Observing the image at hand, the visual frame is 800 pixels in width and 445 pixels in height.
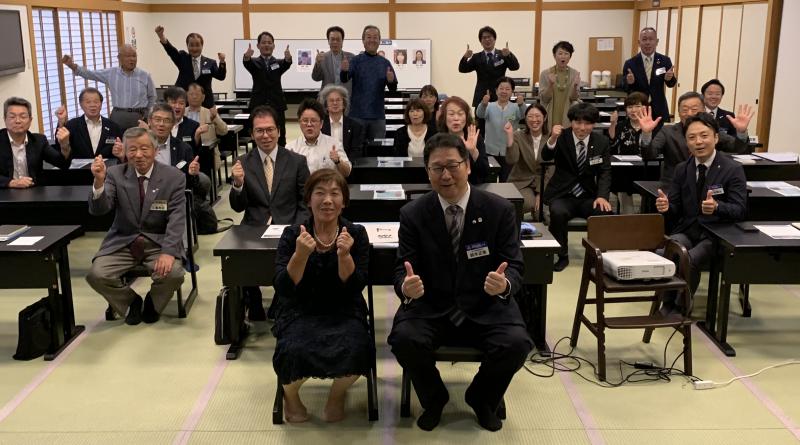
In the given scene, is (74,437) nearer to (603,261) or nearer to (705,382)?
(603,261)

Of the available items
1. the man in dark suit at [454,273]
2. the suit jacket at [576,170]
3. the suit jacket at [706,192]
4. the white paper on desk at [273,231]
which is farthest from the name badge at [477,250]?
the suit jacket at [576,170]

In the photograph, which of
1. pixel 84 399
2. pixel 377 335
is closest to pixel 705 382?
pixel 377 335

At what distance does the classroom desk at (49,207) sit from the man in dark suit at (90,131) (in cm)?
88

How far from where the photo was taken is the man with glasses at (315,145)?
529 cm

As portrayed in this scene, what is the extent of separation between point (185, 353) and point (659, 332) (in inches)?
112

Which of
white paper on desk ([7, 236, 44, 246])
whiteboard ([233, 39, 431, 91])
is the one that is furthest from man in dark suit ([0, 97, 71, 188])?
whiteboard ([233, 39, 431, 91])

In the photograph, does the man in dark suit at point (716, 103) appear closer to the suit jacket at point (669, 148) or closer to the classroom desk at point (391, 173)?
the suit jacket at point (669, 148)

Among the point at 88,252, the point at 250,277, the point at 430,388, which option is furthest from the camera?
the point at 88,252

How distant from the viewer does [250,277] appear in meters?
4.03

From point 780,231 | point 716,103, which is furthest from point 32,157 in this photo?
point 716,103

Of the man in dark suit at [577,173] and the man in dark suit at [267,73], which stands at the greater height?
the man in dark suit at [267,73]

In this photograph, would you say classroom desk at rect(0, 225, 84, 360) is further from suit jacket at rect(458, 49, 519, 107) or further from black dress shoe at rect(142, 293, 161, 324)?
suit jacket at rect(458, 49, 519, 107)

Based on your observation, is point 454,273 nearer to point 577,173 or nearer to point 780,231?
point 780,231

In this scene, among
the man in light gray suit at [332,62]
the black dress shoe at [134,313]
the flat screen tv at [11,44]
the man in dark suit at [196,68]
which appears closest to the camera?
the black dress shoe at [134,313]
